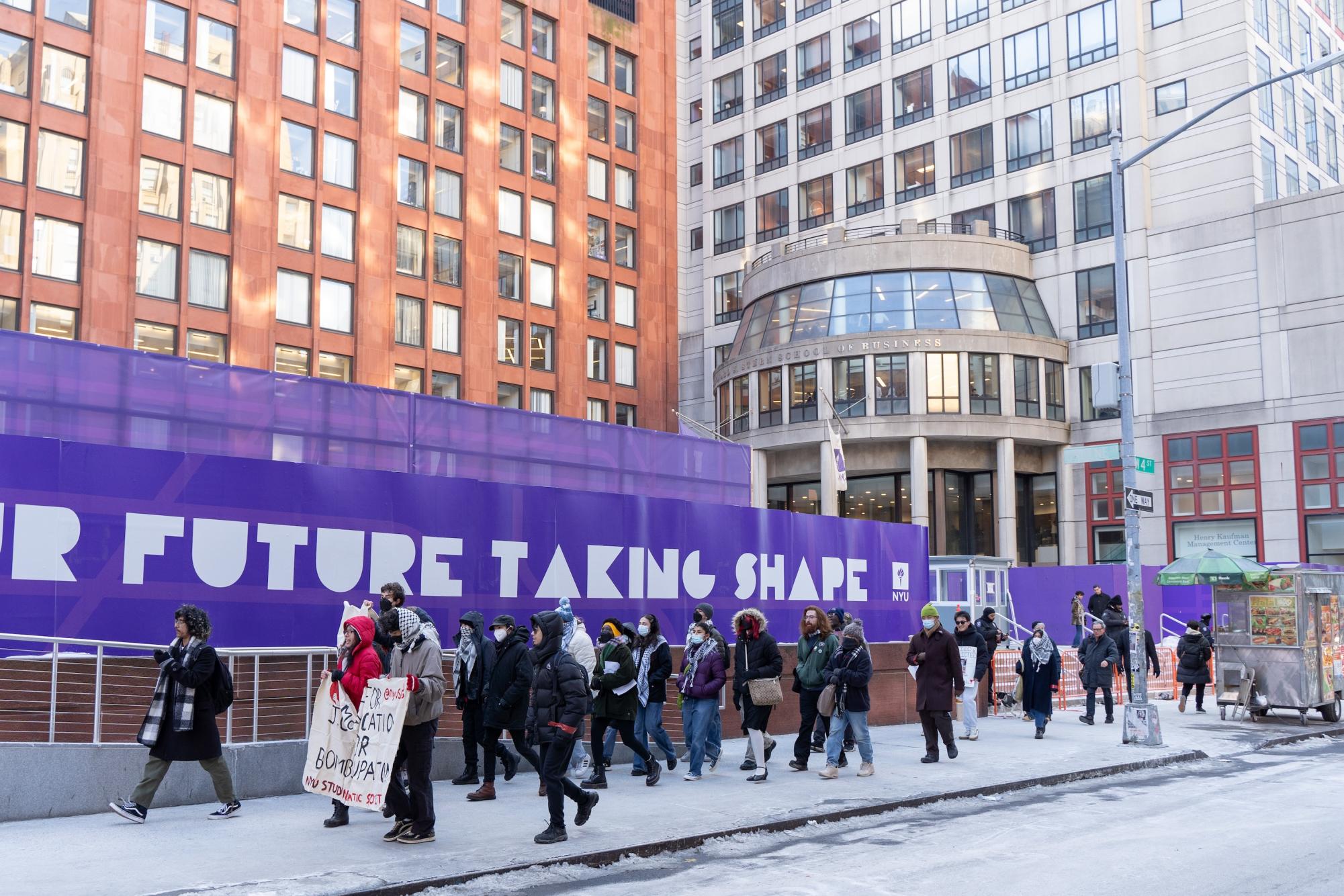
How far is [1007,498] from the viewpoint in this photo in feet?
165

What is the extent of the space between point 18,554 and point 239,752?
277 cm

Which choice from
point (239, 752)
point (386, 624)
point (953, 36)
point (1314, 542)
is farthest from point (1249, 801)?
point (953, 36)

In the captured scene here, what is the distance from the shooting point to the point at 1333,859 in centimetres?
918

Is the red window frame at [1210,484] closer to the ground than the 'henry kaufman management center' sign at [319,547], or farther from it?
farther from it

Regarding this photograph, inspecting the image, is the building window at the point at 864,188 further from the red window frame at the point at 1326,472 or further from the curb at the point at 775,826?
the curb at the point at 775,826

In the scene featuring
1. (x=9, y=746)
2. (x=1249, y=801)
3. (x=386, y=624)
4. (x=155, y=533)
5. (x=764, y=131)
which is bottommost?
(x=1249, y=801)

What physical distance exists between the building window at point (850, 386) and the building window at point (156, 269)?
84.8ft

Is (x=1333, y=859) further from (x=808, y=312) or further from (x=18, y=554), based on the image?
(x=808, y=312)

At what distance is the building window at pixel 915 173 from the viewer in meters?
56.7

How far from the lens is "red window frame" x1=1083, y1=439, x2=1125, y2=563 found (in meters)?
50.5

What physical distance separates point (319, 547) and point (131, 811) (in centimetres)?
392

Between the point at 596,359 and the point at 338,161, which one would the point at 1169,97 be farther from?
the point at 338,161

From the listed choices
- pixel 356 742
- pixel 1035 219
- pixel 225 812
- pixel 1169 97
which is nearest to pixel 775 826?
pixel 356 742

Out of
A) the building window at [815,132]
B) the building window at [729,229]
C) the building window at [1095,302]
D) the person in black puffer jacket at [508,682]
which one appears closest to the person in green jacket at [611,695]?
the person in black puffer jacket at [508,682]
